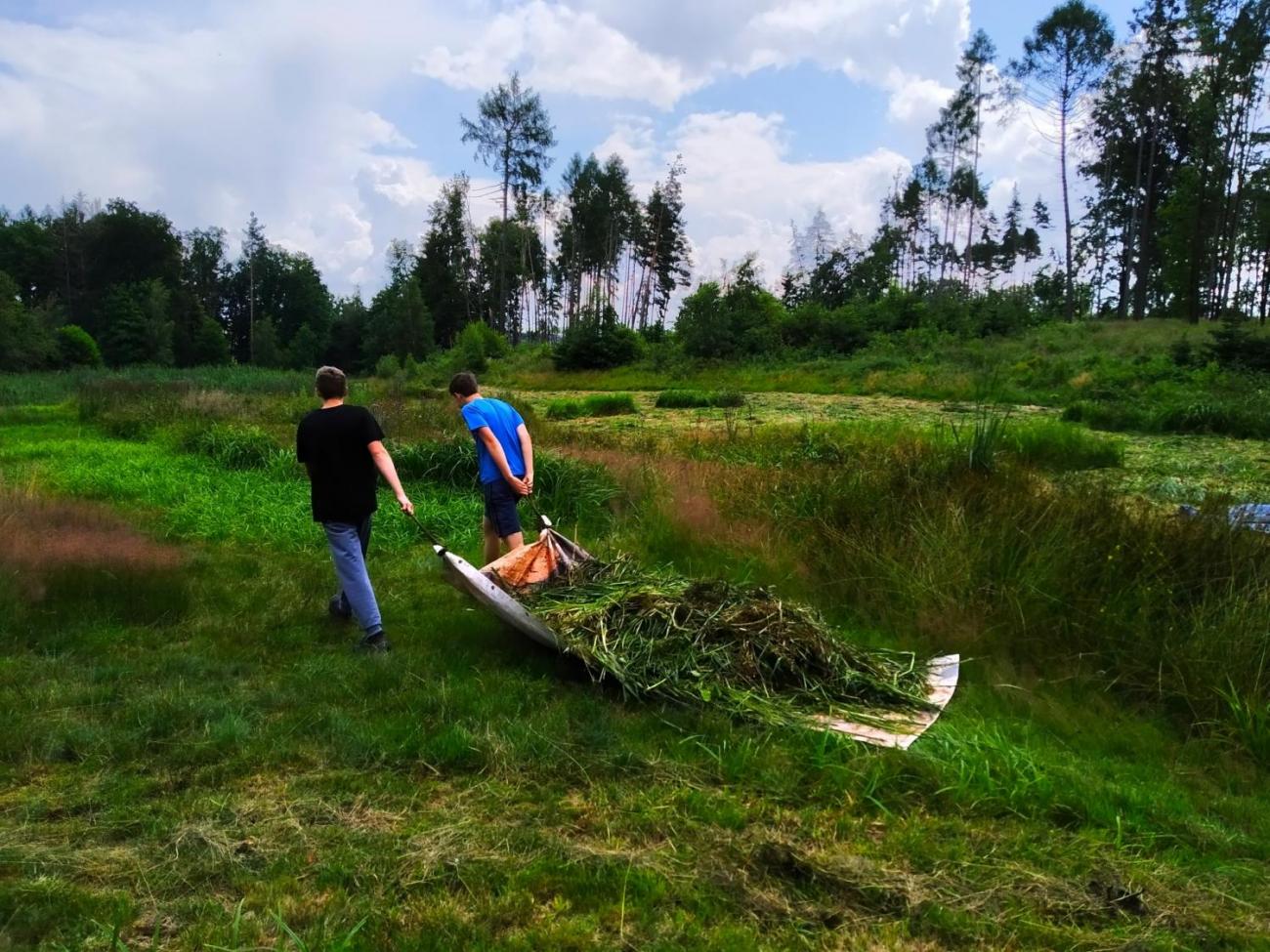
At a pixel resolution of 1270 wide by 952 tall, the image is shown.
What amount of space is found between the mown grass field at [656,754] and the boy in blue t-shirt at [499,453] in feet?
2.26

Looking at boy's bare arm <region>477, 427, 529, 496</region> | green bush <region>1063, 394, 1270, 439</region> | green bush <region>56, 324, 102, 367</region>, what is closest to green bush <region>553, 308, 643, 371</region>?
green bush <region>1063, 394, 1270, 439</region>

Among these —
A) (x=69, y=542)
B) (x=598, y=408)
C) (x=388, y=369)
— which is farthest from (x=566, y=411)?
(x=388, y=369)

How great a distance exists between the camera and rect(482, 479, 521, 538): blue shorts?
5.57 meters

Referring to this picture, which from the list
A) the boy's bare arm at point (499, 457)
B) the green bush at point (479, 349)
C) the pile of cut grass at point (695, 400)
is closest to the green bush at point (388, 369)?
the green bush at point (479, 349)

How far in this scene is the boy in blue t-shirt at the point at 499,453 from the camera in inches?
212

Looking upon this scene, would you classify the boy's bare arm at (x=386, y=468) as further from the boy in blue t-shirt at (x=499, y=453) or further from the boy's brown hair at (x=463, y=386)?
the boy's brown hair at (x=463, y=386)

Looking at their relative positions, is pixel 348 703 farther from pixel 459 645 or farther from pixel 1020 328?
pixel 1020 328

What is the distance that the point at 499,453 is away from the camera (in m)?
5.39

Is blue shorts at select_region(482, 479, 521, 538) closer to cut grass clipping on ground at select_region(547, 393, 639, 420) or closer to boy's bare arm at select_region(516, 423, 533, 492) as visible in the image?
boy's bare arm at select_region(516, 423, 533, 492)

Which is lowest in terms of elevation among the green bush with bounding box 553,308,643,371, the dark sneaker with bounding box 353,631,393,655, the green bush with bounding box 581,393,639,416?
the dark sneaker with bounding box 353,631,393,655

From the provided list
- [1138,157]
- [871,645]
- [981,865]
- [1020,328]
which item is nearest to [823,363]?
[1020,328]

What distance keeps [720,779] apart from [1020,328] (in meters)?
34.4

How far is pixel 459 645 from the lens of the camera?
15.5 ft

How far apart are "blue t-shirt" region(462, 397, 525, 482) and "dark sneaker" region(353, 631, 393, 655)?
1.30 metres
